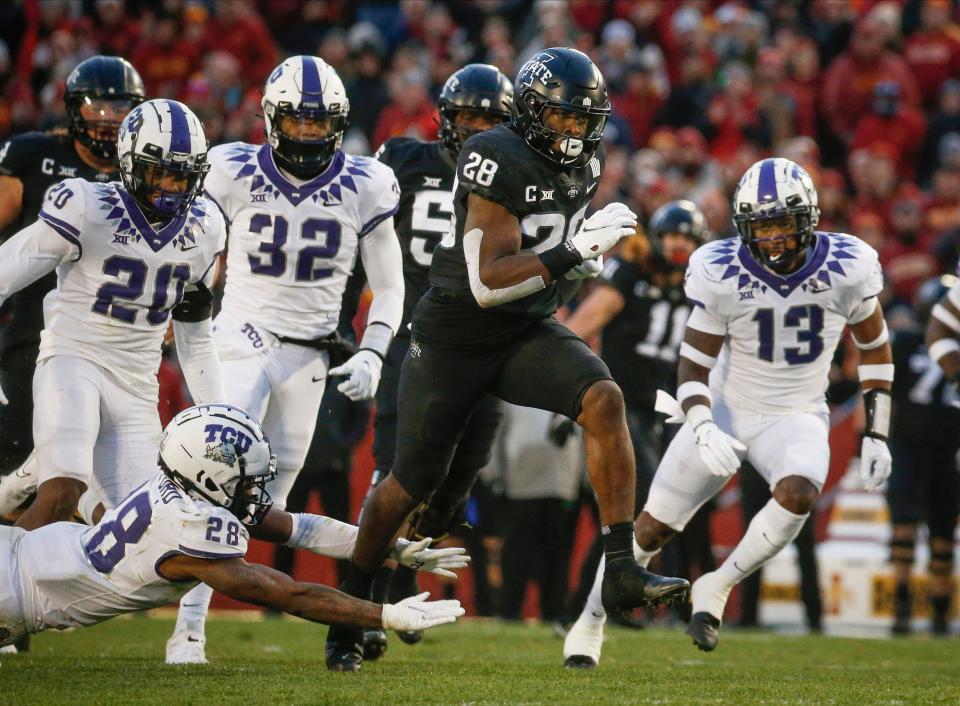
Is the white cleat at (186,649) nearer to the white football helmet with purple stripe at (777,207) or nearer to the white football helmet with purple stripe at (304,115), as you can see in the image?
the white football helmet with purple stripe at (304,115)

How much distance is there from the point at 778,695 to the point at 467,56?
9.39 meters

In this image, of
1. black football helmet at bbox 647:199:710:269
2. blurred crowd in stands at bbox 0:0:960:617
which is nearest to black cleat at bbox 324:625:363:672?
black football helmet at bbox 647:199:710:269

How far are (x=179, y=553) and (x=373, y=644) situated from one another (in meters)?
1.49

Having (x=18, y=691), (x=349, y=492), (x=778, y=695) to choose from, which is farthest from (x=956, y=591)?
(x=18, y=691)

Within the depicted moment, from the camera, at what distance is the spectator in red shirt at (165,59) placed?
42.8 ft

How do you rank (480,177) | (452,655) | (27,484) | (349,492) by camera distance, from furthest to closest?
(349,492), (452,655), (27,484), (480,177)

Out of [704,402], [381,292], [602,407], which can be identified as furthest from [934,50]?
[602,407]

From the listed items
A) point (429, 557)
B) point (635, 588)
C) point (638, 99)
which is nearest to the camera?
point (635, 588)

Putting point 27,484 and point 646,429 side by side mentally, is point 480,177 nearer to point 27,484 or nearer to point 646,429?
Answer: point 27,484

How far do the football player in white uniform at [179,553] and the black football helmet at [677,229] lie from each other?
3.97 meters

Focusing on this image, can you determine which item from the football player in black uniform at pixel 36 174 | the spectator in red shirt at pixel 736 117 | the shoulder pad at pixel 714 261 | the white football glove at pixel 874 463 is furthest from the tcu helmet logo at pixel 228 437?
the spectator in red shirt at pixel 736 117

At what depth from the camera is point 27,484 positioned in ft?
19.5

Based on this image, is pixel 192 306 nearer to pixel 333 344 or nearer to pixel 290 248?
pixel 290 248

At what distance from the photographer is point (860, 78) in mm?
12898
